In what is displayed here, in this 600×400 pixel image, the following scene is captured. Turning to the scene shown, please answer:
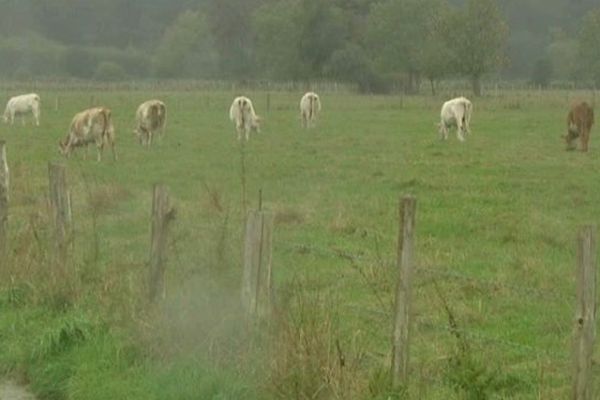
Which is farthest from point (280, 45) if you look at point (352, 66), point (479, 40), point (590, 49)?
point (590, 49)

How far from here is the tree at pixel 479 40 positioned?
69875 millimetres

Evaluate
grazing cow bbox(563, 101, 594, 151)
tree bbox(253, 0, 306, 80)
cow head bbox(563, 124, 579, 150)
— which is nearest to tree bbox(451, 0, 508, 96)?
tree bbox(253, 0, 306, 80)

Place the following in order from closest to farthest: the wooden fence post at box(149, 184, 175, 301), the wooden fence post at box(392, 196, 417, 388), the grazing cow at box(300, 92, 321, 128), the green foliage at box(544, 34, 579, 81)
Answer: the wooden fence post at box(392, 196, 417, 388)
the wooden fence post at box(149, 184, 175, 301)
the grazing cow at box(300, 92, 321, 128)
the green foliage at box(544, 34, 579, 81)

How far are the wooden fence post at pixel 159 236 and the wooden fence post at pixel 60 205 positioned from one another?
1.79m

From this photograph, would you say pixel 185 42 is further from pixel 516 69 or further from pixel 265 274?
pixel 265 274

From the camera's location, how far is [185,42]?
2687 inches

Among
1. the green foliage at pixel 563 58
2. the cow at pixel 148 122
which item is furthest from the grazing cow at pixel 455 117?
the green foliage at pixel 563 58

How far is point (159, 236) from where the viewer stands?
9.89 metres

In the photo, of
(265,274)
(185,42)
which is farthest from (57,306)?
(185,42)

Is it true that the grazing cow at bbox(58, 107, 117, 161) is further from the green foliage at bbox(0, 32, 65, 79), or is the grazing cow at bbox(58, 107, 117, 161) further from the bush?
the bush

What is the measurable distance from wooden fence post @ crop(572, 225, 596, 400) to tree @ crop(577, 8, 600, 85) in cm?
6997

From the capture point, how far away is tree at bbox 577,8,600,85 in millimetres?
74312

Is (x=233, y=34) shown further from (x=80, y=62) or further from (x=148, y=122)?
(x=148, y=122)

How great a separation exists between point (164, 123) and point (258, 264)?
79.9ft
